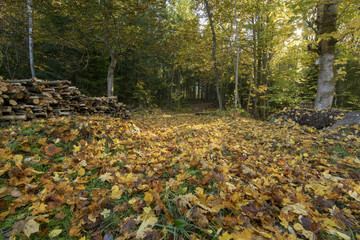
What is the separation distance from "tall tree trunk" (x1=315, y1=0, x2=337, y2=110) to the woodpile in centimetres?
881

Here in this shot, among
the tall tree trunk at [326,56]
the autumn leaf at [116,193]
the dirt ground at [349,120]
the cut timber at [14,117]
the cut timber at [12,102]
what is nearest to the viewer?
the autumn leaf at [116,193]

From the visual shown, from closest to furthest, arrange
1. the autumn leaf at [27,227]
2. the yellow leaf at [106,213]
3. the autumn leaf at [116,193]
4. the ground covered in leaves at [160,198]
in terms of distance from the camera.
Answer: the autumn leaf at [27,227]
the ground covered in leaves at [160,198]
the yellow leaf at [106,213]
the autumn leaf at [116,193]

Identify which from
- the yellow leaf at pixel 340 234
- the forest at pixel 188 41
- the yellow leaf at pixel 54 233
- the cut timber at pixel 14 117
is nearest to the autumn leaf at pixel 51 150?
the yellow leaf at pixel 54 233

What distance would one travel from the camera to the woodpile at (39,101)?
10.1ft

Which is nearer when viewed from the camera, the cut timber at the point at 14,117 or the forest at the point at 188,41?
the cut timber at the point at 14,117

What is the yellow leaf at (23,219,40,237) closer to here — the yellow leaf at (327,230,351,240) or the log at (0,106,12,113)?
the yellow leaf at (327,230,351,240)

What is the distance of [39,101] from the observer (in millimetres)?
3607

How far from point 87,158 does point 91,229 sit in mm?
1156

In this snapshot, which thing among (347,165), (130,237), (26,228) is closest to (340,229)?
(130,237)

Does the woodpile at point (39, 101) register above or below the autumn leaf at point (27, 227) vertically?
above

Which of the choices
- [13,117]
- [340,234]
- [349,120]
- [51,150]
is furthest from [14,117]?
[349,120]

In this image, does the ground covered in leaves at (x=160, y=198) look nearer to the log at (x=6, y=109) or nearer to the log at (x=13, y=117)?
the log at (x=13, y=117)

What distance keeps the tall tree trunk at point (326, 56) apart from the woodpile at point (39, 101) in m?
8.81

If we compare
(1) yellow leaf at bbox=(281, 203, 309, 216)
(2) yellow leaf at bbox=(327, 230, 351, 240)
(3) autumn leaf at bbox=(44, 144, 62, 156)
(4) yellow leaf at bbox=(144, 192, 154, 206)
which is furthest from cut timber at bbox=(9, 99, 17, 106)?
(2) yellow leaf at bbox=(327, 230, 351, 240)
